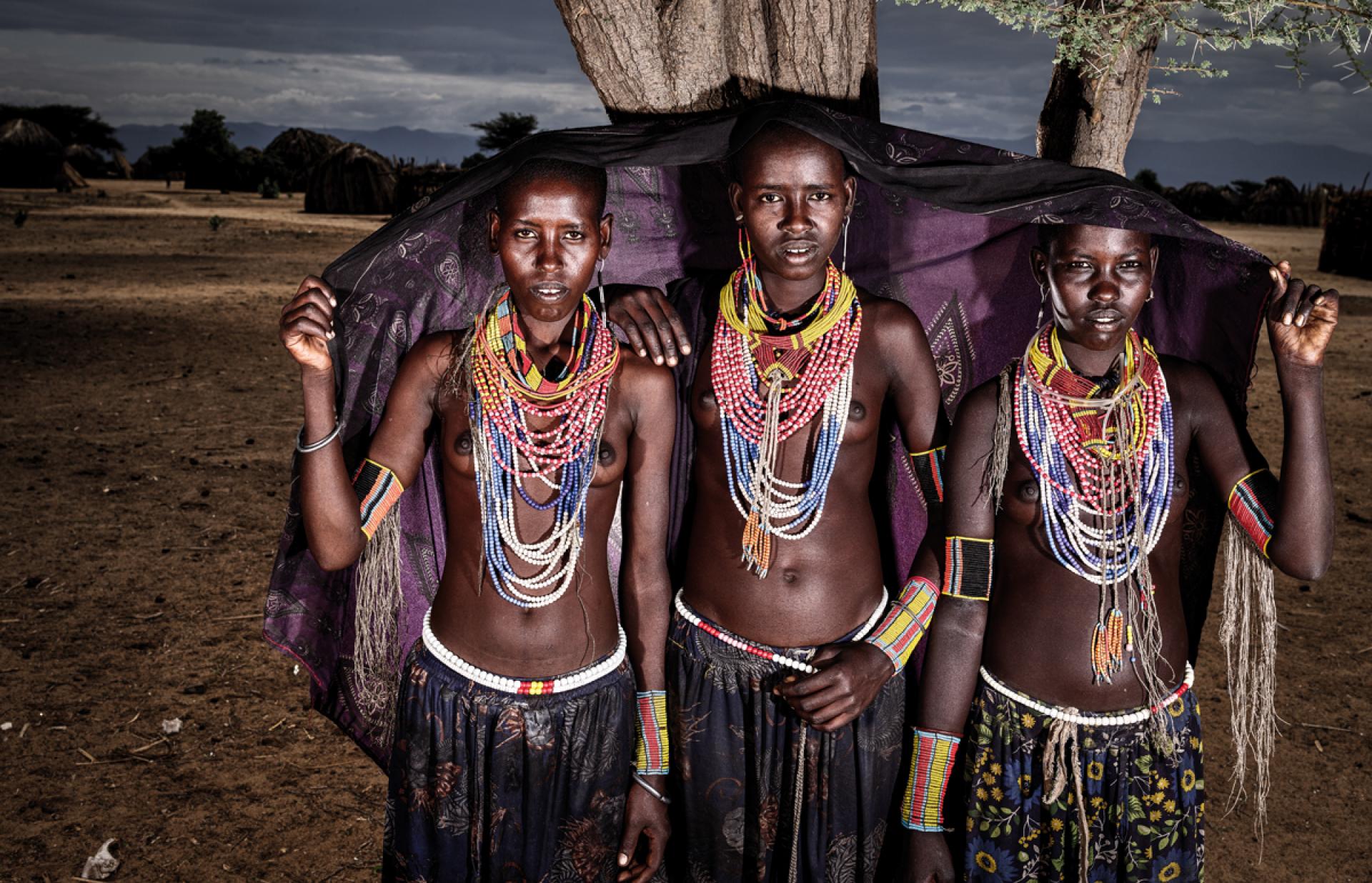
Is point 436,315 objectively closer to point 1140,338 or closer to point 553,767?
point 553,767

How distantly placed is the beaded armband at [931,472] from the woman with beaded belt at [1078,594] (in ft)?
0.29

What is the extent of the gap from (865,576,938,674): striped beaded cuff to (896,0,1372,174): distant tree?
1.61 metres

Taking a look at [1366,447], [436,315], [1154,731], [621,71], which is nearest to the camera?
[1154,731]

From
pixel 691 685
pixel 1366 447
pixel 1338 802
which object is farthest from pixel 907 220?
pixel 1366 447

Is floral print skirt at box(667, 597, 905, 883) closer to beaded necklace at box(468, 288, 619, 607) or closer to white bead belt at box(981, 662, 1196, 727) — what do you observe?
white bead belt at box(981, 662, 1196, 727)

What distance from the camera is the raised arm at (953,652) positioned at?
249 cm

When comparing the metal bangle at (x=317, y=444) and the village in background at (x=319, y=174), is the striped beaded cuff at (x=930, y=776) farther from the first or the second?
the village in background at (x=319, y=174)

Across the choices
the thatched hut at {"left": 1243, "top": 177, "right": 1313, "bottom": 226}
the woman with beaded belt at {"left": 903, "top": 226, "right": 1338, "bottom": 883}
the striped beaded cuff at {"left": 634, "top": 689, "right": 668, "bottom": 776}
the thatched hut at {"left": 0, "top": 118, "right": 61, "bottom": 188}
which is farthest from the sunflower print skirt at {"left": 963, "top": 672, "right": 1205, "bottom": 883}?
the thatched hut at {"left": 0, "top": 118, "right": 61, "bottom": 188}

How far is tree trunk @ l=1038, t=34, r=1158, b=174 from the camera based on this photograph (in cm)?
341

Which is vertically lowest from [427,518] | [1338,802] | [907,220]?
[1338,802]

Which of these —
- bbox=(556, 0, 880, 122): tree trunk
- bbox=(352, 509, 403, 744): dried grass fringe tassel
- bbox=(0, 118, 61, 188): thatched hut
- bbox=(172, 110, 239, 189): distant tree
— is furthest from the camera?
bbox=(172, 110, 239, 189): distant tree

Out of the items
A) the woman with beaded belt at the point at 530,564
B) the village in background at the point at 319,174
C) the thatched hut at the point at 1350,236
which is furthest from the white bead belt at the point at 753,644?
the thatched hut at the point at 1350,236

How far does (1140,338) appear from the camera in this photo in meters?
2.56

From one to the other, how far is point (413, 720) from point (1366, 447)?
7367 mm
